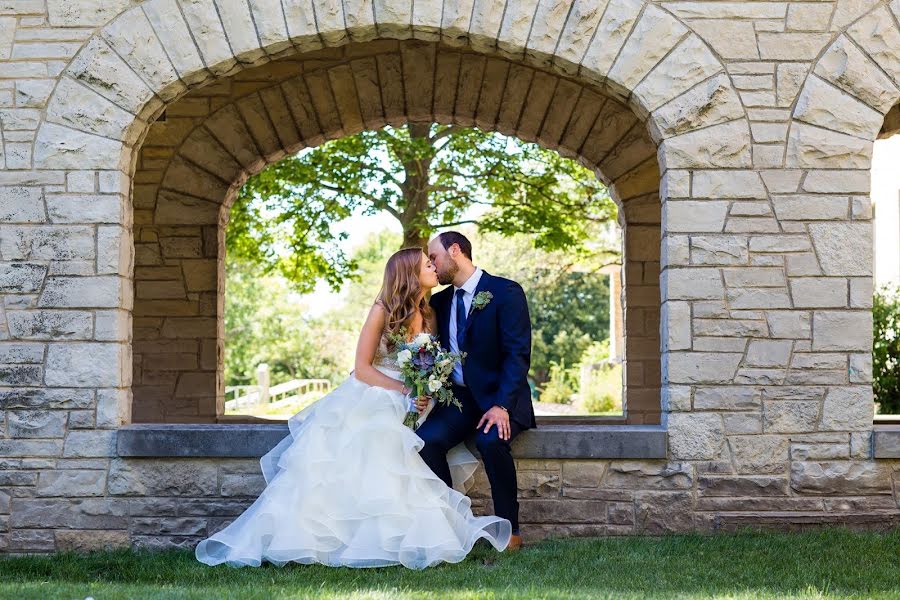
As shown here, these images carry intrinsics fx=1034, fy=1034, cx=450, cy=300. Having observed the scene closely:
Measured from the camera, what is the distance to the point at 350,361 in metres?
33.6

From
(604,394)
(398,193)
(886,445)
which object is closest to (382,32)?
(886,445)

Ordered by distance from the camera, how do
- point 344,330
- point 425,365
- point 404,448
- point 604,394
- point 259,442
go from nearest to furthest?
point 404,448 → point 425,365 → point 259,442 → point 604,394 → point 344,330

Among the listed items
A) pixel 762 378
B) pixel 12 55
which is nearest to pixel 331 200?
pixel 12 55

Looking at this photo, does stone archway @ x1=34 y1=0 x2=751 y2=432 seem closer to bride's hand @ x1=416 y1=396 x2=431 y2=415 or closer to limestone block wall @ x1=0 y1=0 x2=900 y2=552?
limestone block wall @ x1=0 y1=0 x2=900 y2=552

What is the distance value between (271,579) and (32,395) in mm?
2062

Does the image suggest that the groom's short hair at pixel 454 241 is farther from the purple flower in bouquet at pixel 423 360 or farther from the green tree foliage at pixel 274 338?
the green tree foliage at pixel 274 338

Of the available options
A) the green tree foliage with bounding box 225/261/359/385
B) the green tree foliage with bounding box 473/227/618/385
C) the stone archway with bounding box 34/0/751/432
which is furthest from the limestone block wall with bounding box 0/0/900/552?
the green tree foliage with bounding box 225/261/359/385

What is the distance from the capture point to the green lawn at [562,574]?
4559mm

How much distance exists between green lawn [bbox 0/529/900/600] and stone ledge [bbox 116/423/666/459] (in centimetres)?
51

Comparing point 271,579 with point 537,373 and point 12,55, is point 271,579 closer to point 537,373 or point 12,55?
point 12,55

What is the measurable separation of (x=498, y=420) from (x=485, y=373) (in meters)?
0.31

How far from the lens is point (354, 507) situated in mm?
5234

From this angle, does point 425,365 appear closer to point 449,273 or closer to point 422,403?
point 422,403

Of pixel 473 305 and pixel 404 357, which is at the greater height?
pixel 473 305
